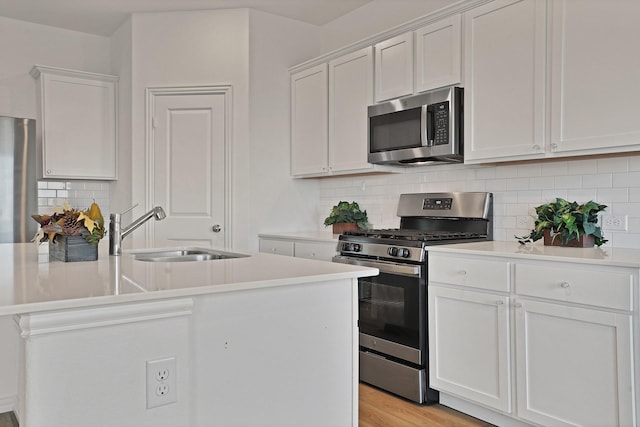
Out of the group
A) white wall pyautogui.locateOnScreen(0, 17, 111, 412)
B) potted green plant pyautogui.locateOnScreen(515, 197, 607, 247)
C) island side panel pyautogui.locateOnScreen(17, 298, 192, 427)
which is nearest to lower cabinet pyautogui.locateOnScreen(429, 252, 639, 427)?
potted green plant pyautogui.locateOnScreen(515, 197, 607, 247)

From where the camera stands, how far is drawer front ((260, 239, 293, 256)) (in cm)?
407

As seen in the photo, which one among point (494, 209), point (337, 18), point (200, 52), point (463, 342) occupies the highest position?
point (337, 18)

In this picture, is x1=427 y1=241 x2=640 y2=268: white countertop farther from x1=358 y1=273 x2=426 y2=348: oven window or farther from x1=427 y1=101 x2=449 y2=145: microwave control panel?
x1=427 y1=101 x2=449 y2=145: microwave control panel

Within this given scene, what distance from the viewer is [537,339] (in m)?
2.42

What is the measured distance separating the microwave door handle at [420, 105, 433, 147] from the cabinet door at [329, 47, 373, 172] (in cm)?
58

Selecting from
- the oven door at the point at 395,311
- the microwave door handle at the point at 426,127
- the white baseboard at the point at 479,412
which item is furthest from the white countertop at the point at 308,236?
the white baseboard at the point at 479,412

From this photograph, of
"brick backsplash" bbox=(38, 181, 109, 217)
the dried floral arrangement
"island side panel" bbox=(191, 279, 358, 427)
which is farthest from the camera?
"brick backsplash" bbox=(38, 181, 109, 217)

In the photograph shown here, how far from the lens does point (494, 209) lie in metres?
3.30

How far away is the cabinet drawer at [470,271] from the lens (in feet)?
8.39

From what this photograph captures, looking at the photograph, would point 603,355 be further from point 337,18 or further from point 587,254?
point 337,18

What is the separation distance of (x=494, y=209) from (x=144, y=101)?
9.62ft

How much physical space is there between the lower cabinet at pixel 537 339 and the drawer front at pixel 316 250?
937mm

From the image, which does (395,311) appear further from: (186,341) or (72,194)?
(72,194)

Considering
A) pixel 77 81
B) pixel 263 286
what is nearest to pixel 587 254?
pixel 263 286
